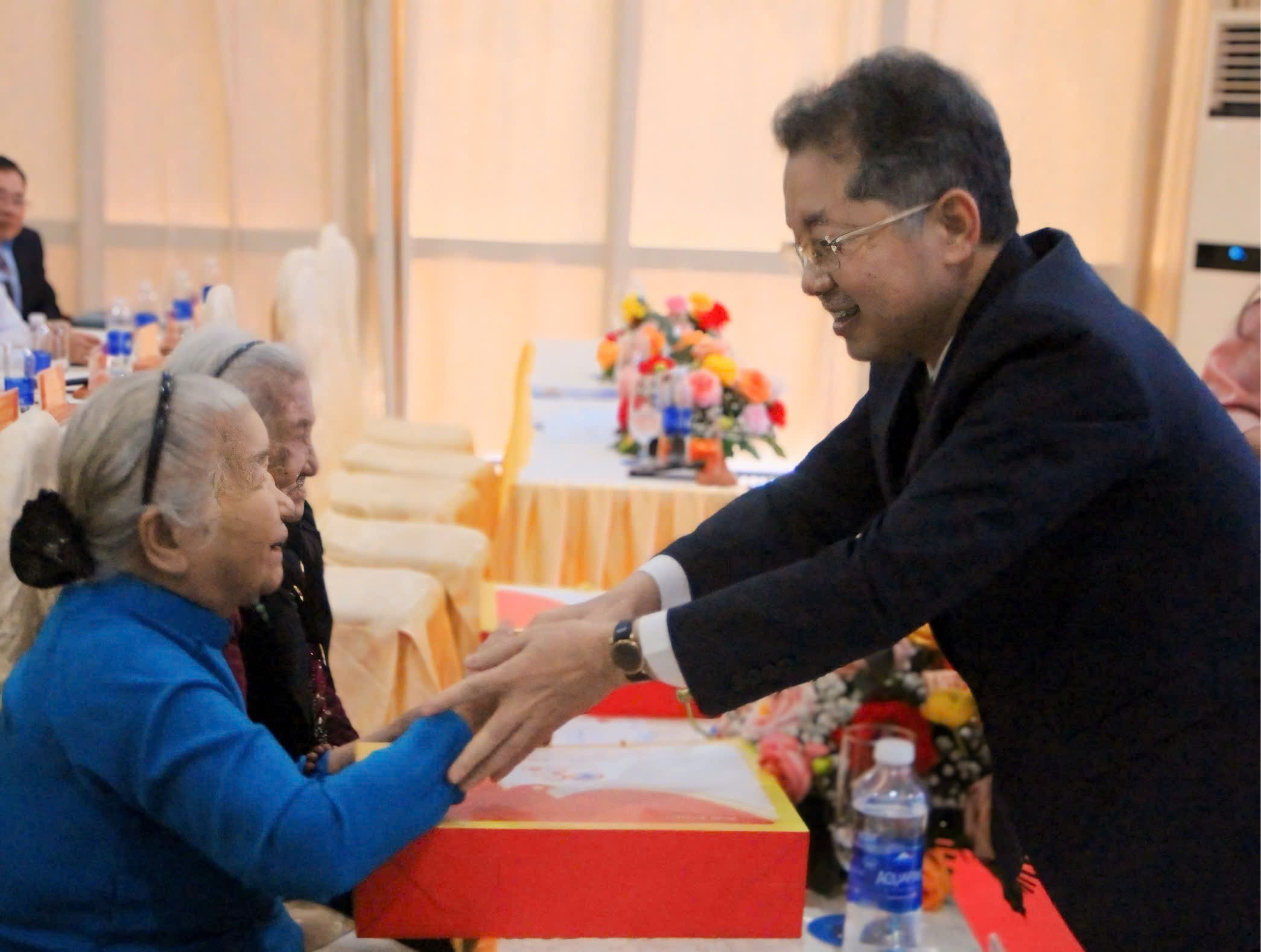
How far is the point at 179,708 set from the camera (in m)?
1.14

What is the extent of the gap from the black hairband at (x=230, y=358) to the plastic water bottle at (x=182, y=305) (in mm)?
3081

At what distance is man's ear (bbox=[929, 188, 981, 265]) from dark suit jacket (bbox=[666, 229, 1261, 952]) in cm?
4

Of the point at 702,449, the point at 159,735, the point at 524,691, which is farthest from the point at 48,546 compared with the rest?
the point at 702,449

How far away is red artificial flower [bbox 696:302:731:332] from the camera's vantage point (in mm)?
4230

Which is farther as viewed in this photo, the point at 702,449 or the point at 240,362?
the point at 702,449

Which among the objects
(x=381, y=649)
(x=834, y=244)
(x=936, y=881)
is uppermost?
(x=834, y=244)

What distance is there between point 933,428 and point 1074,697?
274 mm

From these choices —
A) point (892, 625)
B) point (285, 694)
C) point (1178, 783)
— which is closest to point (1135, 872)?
point (1178, 783)

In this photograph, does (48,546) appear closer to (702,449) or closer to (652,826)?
(652,826)

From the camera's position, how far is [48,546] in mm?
1177

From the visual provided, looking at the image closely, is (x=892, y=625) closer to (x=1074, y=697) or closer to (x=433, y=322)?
(x=1074, y=697)

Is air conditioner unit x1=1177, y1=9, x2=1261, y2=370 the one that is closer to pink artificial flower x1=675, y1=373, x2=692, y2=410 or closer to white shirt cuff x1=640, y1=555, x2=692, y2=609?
pink artificial flower x1=675, y1=373, x2=692, y2=410

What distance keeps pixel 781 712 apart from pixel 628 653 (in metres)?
0.98

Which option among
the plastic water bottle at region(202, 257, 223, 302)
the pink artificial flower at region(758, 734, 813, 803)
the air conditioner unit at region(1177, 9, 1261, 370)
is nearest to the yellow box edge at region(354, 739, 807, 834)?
the pink artificial flower at region(758, 734, 813, 803)
